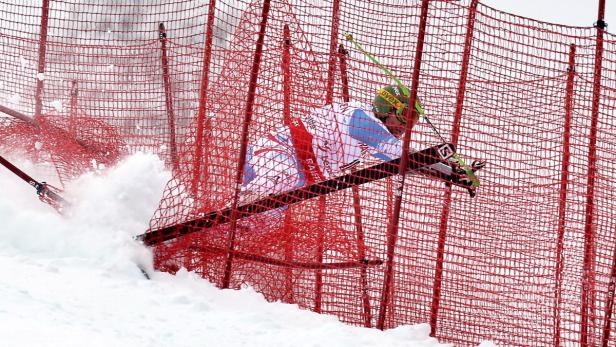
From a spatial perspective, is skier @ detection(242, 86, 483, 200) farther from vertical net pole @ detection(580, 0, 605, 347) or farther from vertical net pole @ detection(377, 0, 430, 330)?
vertical net pole @ detection(580, 0, 605, 347)

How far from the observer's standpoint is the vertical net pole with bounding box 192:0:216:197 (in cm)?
691

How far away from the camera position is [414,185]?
6.38m

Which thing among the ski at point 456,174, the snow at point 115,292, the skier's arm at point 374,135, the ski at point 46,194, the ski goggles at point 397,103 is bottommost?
the snow at point 115,292

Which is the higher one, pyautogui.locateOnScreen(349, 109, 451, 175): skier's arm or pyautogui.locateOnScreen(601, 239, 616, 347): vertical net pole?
pyautogui.locateOnScreen(349, 109, 451, 175): skier's arm

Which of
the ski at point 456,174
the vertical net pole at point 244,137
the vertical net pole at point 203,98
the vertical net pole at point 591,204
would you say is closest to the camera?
the ski at point 456,174

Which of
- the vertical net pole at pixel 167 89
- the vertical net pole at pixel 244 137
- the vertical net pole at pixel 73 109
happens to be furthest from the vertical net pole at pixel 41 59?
the vertical net pole at pixel 244 137

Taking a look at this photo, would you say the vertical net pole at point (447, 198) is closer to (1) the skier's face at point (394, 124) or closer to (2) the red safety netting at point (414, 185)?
(2) the red safety netting at point (414, 185)

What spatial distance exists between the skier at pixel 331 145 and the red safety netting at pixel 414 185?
0.10 feet

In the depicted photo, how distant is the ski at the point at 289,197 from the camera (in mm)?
6434

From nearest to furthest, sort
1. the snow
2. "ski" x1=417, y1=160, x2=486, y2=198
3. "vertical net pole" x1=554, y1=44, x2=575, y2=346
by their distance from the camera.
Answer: the snow → "ski" x1=417, y1=160, x2=486, y2=198 → "vertical net pole" x1=554, y1=44, x2=575, y2=346

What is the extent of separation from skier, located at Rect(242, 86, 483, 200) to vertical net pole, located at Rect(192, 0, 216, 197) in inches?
14.6

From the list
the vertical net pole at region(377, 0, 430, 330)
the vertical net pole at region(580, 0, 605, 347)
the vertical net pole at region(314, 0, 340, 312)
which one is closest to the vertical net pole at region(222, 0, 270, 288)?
the vertical net pole at region(314, 0, 340, 312)

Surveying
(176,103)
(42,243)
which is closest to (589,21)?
(176,103)

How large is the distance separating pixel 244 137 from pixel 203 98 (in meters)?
0.56
